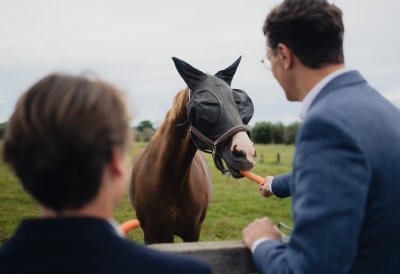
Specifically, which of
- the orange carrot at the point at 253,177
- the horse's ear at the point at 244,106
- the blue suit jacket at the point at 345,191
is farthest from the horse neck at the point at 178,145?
the blue suit jacket at the point at 345,191

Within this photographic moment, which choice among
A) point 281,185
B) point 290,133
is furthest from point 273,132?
point 281,185

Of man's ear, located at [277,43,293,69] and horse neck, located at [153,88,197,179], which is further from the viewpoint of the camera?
horse neck, located at [153,88,197,179]

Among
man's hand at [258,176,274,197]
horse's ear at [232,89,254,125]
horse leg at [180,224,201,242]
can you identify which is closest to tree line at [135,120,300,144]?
horse leg at [180,224,201,242]

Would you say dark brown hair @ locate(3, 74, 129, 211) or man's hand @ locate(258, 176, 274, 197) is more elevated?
dark brown hair @ locate(3, 74, 129, 211)

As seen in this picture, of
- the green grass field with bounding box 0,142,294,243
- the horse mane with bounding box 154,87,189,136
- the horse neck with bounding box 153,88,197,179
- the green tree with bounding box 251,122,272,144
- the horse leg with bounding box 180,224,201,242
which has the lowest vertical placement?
the green tree with bounding box 251,122,272,144

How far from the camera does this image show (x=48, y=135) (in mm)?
917

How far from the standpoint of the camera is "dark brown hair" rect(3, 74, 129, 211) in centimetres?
92

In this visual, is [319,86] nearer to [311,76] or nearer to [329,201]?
[311,76]

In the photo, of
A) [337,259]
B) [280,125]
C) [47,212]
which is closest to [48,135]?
[47,212]

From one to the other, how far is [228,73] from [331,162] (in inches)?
134

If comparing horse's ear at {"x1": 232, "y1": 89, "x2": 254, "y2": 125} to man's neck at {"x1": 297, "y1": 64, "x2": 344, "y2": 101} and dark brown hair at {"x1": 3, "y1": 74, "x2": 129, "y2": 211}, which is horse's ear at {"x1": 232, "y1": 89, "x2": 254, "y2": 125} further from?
dark brown hair at {"x1": 3, "y1": 74, "x2": 129, "y2": 211}

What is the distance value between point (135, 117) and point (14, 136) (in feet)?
1.12

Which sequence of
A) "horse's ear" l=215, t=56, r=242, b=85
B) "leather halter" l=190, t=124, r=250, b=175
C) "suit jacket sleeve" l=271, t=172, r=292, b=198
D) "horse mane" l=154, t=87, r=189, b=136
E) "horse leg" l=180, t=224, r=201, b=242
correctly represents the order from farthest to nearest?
"horse leg" l=180, t=224, r=201, b=242, "horse's ear" l=215, t=56, r=242, b=85, "horse mane" l=154, t=87, r=189, b=136, "leather halter" l=190, t=124, r=250, b=175, "suit jacket sleeve" l=271, t=172, r=292, b=198

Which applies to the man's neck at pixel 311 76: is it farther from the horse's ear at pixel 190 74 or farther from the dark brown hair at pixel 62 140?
the horse's ear at pixel 190 74
